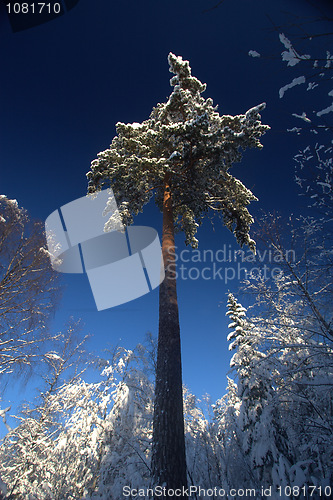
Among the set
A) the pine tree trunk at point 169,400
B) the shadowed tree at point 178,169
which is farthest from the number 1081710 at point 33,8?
the pine tree trunk at point 169,400

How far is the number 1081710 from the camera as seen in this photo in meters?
4.57

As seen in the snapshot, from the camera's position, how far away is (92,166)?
8828mm

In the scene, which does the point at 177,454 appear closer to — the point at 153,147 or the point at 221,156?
the point at 221,156

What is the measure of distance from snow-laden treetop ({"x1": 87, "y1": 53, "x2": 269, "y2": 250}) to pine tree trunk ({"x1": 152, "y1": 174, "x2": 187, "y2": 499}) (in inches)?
156

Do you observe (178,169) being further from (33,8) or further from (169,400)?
(169,400)

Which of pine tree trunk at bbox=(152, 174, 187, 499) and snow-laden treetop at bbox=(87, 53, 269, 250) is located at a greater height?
snow-laden treetop at bbox=(87, 53, 269, 250)

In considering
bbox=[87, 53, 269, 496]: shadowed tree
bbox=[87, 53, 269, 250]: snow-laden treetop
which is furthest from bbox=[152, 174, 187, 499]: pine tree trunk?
bbox=[87, 53, 269, 250]: snow-laden treetop

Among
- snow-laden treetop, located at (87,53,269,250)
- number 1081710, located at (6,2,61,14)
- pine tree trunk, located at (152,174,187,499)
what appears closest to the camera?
pine tree trunk, located at (152,174,187,499)

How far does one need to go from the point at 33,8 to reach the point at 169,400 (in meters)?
9.23

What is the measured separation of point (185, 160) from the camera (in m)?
8.88

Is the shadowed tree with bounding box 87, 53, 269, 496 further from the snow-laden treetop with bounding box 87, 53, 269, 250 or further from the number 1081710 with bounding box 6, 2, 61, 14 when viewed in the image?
the number 1081710 with bounding box 6, 2, 61, 14

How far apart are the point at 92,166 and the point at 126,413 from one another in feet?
30.5

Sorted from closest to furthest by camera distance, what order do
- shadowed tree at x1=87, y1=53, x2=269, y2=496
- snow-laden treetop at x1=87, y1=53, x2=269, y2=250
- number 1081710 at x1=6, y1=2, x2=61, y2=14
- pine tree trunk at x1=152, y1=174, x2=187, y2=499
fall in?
pine tree trunk at x1=152, y1=174, x2=187, y2=499, number 1081710 at x1=6, y1=2, x2=61, y2=14, shadowed tree at x1=87, y1=53, x2=269, y2=496, snow-laden treetop at x1=87, y1=53, x2=269, y2=250

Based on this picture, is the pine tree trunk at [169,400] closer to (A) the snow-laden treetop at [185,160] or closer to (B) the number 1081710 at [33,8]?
(A) the snow-laden treetop at [185,160]
